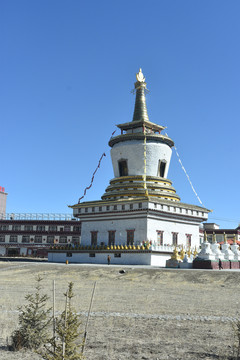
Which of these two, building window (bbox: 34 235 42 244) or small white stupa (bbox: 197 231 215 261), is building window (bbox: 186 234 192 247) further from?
building window (bbox: 34 235 42 244)

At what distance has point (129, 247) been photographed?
42719 mm

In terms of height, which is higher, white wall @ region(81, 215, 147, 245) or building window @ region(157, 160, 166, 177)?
building window @ region(157, 160, 166, 177)

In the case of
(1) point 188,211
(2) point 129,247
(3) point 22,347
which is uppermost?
(1) point 188,211

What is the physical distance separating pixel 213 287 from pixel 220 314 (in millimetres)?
10332

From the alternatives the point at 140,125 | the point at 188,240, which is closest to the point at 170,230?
the point at 188,240

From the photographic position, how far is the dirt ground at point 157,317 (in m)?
9.79

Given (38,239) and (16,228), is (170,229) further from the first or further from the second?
(16,228)

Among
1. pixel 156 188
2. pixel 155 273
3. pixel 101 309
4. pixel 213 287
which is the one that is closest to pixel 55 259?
pixel 156 188

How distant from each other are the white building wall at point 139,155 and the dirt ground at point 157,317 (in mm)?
22979

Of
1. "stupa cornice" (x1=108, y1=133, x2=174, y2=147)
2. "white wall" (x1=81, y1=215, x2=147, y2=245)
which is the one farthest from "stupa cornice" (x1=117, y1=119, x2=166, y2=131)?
"white wall" (x1=81, y1=215, x2=147, y2=245)

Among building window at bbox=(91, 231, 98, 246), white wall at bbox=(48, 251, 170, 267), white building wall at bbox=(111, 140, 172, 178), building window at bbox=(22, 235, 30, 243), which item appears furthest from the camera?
building window at bbox=(22, 235, 30, 243)

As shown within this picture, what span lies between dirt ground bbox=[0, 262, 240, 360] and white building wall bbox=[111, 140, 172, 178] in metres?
23.0

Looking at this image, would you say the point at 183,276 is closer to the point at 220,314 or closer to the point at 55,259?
the point at 220,314

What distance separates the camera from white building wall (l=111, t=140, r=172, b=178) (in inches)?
1980
